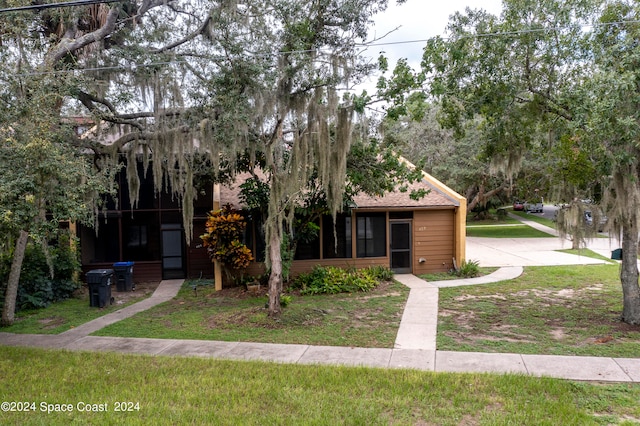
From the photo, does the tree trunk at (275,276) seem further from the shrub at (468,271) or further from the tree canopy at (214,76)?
the shrub at (468,271)

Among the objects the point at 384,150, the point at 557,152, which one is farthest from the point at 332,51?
the point at 557,152

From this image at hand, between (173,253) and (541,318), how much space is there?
10433 millimetres

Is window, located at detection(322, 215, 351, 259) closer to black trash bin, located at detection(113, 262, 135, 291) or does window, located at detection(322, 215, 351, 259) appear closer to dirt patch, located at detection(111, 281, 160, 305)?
dirt patch, located at detection(111, 281, 160, 305)

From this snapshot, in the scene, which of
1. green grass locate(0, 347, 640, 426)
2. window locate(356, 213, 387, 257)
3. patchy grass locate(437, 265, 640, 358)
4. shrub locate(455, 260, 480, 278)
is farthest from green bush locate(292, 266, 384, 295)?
green grass locate(0, 347, 640, 426)

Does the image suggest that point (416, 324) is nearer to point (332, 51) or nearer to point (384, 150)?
point (384, 150)

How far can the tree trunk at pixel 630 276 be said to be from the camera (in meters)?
7.23

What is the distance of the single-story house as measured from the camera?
13016 mm

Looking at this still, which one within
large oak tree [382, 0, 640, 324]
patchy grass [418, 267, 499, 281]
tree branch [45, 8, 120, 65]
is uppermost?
tree branch [45, 8, 120, 65]

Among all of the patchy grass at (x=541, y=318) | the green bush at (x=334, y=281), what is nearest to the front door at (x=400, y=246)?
the green bush at (x=334, y=281)

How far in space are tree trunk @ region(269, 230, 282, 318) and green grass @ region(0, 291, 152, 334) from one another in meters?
3.84

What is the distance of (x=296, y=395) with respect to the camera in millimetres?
4688

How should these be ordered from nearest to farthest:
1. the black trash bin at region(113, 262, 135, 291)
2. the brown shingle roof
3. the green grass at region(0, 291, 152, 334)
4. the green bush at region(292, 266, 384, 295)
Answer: the green grass at region(0, 291, 152, 334) → the green bush at region(292, 266, 384, 295) → the black trash bin at region(113, 262, 135, 291) → the brown shingle roof

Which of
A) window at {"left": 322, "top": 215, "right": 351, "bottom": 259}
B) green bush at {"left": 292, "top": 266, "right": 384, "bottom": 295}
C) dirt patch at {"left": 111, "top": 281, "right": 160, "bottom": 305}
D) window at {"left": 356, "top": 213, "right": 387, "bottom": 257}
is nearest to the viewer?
dirt patch at {"left": 111, "top": 281, "right": 160, "bottom": 305}

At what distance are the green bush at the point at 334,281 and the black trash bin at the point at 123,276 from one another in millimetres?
4630
